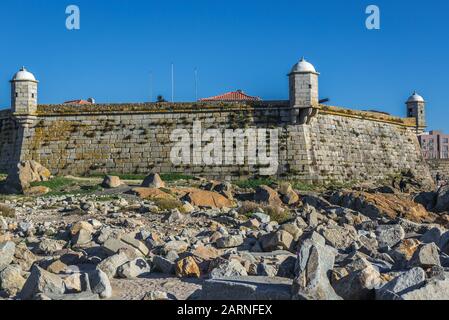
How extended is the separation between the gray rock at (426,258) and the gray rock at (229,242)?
3323 millimetres

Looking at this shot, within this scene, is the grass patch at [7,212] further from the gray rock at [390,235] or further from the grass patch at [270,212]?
the gray rock at [390,235]

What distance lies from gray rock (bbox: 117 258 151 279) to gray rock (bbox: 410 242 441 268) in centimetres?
331

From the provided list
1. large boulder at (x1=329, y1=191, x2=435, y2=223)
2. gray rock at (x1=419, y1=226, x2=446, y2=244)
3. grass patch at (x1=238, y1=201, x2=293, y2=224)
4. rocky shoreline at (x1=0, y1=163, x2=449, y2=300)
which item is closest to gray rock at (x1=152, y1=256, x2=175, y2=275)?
rocky shoreline at (x1=0, y1=163, x2=449, y2=300)

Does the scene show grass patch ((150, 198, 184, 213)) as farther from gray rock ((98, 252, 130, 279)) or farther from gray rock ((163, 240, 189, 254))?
gray rock ((98, 252, 130, 279))

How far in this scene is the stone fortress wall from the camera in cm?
2761

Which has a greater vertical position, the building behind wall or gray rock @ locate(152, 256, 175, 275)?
the building behind wall

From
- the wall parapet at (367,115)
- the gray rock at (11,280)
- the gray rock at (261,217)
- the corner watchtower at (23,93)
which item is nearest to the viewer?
the gray rock at (11,280)

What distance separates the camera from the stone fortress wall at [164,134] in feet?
90.6

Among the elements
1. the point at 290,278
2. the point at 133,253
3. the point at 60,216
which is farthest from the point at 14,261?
the point at 60,216

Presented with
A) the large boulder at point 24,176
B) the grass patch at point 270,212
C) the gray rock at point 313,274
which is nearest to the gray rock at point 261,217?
the grass patch at point 270,212

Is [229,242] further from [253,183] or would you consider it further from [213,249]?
[253,183]

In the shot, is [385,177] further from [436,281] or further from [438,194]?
[436,281]

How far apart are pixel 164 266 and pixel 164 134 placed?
21466 millimetres
